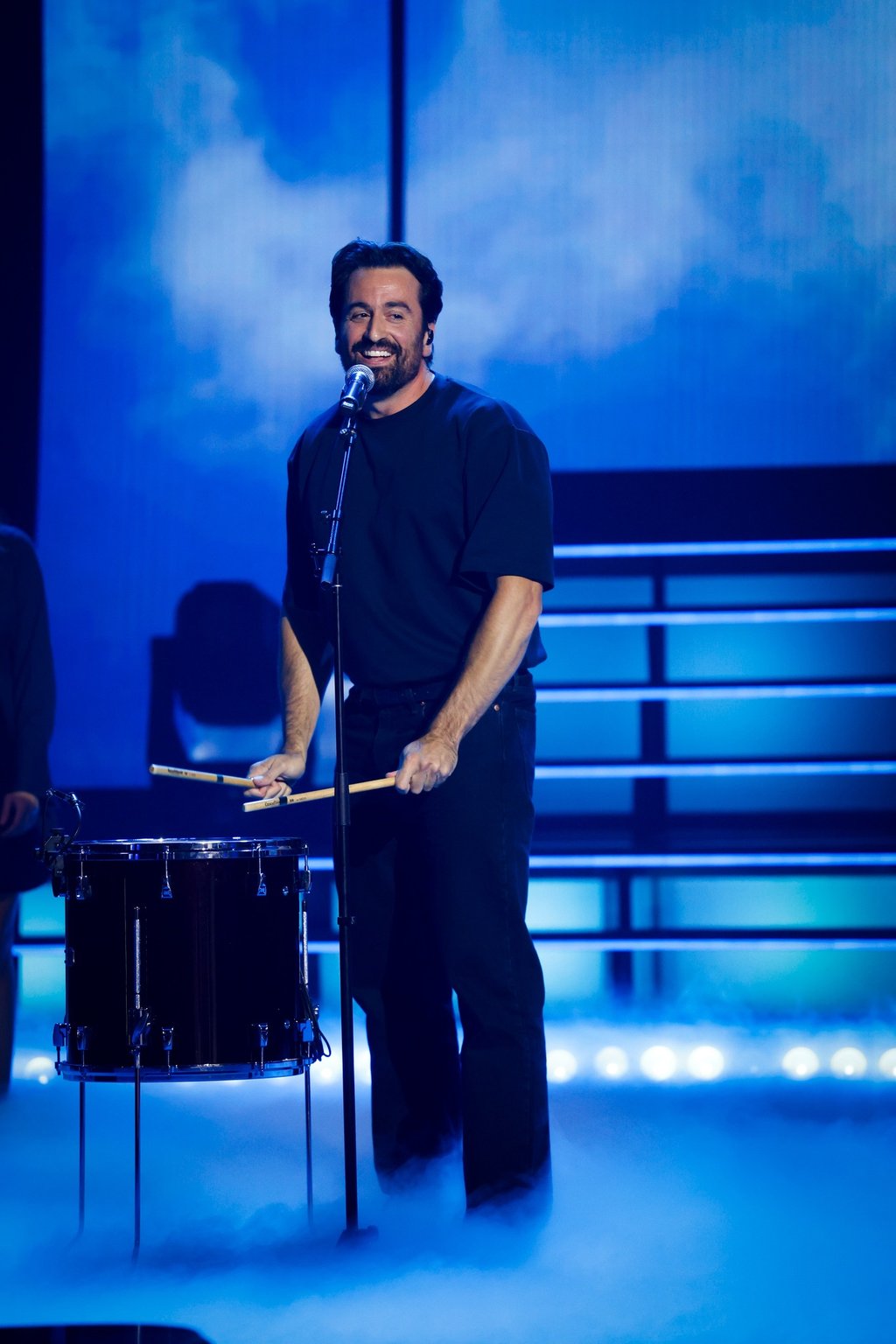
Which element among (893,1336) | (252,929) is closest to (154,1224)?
(252,929)

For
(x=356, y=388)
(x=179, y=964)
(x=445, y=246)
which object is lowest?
(x=179, y=964)

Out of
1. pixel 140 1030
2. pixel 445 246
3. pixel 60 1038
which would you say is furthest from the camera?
pixel 445 246

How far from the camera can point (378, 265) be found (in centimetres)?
242

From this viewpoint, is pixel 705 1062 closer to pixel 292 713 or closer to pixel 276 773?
pixel 292 713

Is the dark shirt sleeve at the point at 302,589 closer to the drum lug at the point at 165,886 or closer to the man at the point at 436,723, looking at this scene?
the man at the point at 436,723

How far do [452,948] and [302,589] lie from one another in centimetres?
77

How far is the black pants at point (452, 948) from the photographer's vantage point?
7.51 ft

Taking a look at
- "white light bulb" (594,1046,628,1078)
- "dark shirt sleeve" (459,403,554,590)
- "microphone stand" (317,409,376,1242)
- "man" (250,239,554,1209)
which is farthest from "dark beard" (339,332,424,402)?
"white light bulb" (594,1046,628,1078)

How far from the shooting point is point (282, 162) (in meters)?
4.22

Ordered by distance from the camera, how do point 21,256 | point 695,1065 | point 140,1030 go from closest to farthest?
point 140,1030, point 695,1065, point 21,256

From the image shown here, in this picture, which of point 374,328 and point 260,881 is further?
point 374,328

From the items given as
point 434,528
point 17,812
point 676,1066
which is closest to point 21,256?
point 17,812

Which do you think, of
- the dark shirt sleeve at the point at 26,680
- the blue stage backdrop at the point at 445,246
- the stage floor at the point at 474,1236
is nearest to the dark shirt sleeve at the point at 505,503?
the stage floor at the point at 474,1236

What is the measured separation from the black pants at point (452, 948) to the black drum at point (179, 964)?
0.27 metres
